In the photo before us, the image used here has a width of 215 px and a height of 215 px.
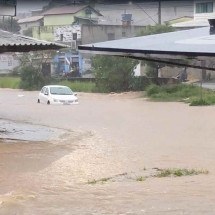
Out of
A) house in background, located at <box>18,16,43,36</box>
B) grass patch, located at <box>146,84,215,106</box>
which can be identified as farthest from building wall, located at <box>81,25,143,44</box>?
grass patch, located at <box>146,84,215,106</box>

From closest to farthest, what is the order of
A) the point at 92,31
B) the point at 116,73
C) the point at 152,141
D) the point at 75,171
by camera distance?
1. the point at 75,171
2. the point at 152,141
3. the point at 116,73
4. the point at 92,31

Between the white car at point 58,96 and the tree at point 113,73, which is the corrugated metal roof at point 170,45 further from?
the tree at point 113,73

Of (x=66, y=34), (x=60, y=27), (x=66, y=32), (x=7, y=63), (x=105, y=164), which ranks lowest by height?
(x=105, y=164)

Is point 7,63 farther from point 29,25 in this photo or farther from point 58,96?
point 58,96

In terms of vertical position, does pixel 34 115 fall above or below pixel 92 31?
below

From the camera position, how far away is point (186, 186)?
10.0 m

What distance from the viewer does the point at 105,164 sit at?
1272 cm

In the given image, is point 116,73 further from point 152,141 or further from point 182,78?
point 152,141

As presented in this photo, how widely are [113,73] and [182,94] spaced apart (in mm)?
6841

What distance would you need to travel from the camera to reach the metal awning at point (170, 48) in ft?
6.44

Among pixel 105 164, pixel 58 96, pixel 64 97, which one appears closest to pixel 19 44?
pixel 105 164

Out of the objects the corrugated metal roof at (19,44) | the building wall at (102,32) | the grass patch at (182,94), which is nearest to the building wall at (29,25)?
the building wall at (102,32)

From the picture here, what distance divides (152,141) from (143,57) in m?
14.7

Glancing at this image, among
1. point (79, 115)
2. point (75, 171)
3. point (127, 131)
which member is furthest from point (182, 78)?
point (75, 171)
